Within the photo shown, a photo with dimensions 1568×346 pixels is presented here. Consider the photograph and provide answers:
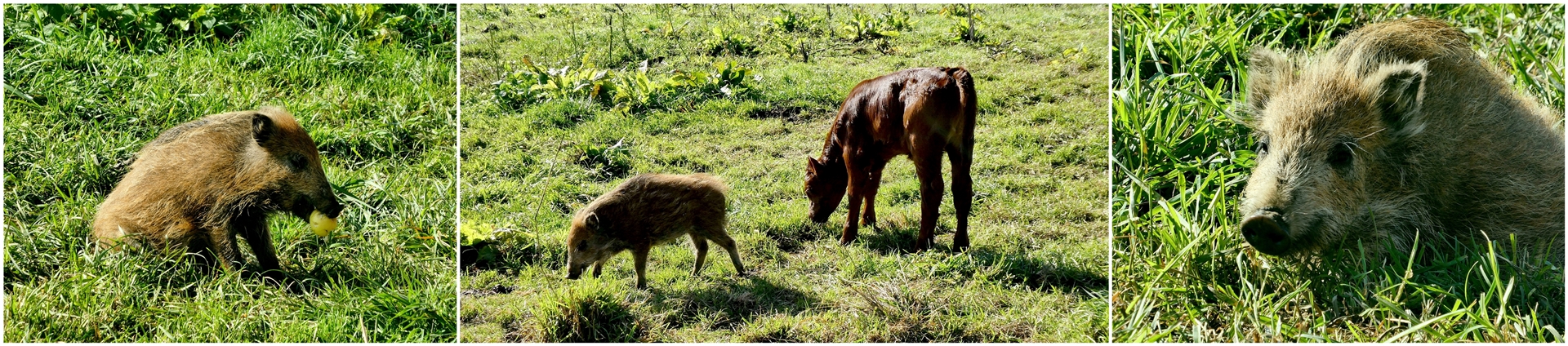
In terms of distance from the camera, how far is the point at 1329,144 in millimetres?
3162

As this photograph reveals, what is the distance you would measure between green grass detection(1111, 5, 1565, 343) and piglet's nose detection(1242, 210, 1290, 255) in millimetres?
170

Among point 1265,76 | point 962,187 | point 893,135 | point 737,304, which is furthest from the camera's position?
point 1265,76

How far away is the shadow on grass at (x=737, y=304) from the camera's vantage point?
2.64m

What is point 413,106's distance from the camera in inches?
139

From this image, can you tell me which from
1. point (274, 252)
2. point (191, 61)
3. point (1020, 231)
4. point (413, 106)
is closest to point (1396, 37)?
point (1020, 231)

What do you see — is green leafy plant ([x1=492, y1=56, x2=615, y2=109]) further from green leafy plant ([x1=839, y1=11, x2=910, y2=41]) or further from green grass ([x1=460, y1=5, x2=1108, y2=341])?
green leafy plant ([x1=839, y1=11, x2=910, y2=41])

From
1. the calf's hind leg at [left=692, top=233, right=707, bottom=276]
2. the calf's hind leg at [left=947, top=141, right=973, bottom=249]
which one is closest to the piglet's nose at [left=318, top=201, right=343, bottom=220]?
the calf's hind leg at [left=692, top=233, right=707, bottom=276]

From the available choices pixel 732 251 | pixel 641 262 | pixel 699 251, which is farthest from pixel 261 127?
pixel 732 251

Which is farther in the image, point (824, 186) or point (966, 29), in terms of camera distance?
point (966, 29)

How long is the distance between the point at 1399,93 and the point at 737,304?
7.17 feet

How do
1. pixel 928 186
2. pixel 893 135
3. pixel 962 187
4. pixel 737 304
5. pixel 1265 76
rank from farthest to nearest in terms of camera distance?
pixel 1265 76 → pixel 893 135 → pixel 928 186 → pixel 962 187 → pixel 737 304

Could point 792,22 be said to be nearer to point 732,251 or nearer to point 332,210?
point 732,251

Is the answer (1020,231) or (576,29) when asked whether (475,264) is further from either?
(1020,231)

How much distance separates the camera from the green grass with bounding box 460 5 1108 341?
265cm
